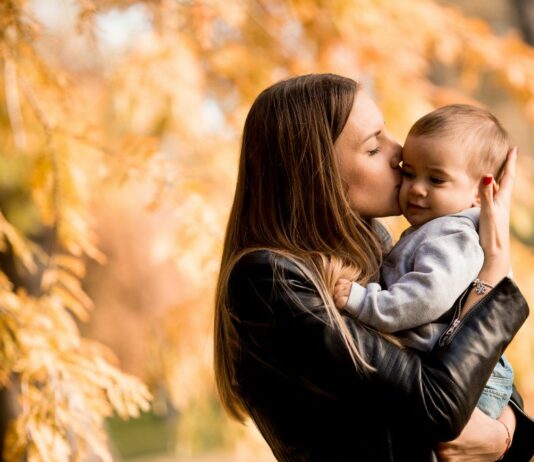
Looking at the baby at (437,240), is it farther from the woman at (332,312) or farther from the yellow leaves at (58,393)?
the yellow leaves at (58,393)

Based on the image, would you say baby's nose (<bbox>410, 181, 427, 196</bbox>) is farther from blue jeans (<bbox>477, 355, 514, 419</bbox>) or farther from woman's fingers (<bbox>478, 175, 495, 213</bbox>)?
blue jeans (<bbox>477, 355, 514, 419</bbox>)

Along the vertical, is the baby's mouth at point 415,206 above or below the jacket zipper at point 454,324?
above

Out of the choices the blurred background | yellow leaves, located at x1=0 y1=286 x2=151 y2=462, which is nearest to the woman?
yellow leaves, located at x1=0 y1=286 x2=151 y2=462

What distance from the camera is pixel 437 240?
5.60 ft

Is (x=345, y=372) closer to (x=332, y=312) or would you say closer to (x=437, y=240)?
A: (x=332, y=312)

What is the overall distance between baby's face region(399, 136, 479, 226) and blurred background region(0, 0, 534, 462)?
0.98m

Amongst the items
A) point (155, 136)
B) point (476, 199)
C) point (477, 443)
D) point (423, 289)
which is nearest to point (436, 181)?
point (476, 199)

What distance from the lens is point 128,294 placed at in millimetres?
7574

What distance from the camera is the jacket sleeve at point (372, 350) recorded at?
1533 millimetres

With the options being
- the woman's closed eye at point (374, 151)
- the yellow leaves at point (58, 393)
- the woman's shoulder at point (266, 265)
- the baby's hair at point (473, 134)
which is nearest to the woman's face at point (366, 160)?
the woman's closed eye at point (374, 151)

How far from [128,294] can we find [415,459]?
6.18 meters

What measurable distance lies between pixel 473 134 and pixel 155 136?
1.65 metres

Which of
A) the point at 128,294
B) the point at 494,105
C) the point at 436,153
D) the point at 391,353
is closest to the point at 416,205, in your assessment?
the point at 436,153

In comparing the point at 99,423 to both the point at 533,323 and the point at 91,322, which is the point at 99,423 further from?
the point at 91,322
